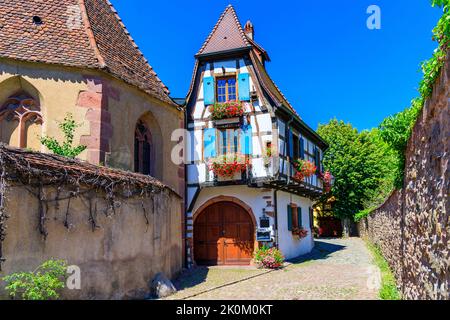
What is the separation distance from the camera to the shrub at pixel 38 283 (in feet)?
20.5

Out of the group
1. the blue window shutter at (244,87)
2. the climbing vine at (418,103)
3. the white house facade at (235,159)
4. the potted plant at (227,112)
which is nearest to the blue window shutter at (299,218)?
the white house facade at (235,159)

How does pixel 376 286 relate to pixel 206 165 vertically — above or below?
below

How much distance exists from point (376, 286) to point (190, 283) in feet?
15.2

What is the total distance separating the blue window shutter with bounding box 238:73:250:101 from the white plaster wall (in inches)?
150

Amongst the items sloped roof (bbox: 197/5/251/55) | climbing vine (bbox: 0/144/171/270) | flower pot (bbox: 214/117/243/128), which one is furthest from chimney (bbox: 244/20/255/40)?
climbing vine (bbox: 0/144/171/270)

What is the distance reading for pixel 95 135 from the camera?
11359mm

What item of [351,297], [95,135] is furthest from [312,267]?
[95,135]

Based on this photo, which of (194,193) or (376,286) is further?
(194,193)

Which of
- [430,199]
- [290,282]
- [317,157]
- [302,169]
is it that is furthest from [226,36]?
[430,199]

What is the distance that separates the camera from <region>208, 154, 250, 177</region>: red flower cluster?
15.5 metres

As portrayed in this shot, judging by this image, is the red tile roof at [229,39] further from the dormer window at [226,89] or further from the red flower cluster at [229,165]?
the red flower cluster at [229,165]

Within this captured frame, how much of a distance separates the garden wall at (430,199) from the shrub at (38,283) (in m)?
4.90

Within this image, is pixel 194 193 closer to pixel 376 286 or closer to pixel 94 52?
pixel 94 52
